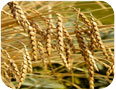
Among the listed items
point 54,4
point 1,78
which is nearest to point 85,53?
point 1,78

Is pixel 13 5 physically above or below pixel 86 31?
above

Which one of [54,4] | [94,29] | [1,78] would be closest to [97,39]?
[94,29]

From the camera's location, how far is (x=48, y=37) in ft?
1.93

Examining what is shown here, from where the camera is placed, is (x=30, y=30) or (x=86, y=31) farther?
(x=86, y=31)

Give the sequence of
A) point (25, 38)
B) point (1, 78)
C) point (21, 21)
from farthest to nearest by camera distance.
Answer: point (25, 38) → point (1, 78) → point (21, 21)

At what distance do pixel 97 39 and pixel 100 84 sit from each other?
93 cm

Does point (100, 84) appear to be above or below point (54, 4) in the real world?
below

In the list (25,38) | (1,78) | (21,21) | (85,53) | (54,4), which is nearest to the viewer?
(21,21)

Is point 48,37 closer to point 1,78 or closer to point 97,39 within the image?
point 97,39

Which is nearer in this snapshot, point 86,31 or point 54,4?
point 86,31

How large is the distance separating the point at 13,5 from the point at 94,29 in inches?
8.8

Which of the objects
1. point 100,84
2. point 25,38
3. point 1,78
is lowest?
point 100,84

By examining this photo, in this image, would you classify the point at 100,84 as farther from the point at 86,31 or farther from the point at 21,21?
the point at 21,21

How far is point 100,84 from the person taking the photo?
4.72 ft
